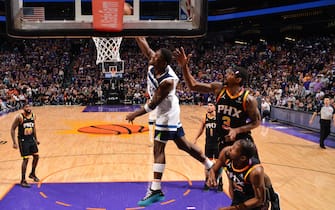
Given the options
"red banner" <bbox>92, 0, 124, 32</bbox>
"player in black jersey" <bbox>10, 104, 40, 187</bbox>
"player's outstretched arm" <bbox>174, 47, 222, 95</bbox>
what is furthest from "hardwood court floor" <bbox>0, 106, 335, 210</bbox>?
"red banner" <bbox>92, 0, 124, 32</bbox>

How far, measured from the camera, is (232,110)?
4.21m

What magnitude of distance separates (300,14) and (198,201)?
23112 millimetres

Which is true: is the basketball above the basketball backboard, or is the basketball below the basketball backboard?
above

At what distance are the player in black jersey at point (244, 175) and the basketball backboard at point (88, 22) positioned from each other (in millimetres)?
1985

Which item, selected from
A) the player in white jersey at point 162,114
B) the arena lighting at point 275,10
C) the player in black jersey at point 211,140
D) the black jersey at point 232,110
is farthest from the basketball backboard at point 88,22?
the arena lighting at point 275,10

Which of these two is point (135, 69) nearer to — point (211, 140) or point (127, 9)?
point (211, 140)

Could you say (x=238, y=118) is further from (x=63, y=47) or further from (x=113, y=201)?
(x=63, y=47)

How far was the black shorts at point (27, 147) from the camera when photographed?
6961mm

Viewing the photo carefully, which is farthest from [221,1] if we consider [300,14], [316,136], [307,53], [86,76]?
[316,136]

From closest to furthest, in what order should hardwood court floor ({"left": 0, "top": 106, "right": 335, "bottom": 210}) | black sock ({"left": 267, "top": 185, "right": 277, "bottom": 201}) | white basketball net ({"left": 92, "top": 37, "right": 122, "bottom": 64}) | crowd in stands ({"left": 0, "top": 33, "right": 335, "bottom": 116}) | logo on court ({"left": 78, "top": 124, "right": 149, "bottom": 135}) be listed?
black sock ({"left": 267, "top": 185, "right": 277, "bottom": 201})
hardwood court floor ({"left": 0, "top": 106, "right": 335, "bottom": 210})
white basketball net ({"left": 92, "top": 37, "right": 122, "bottom": 64})
logo on court ({"left": 78, "top": 124, "right": 149, "bottom": 135})
crowd in stands ({"left": 0, "top": 33, "right": 335, "bottom": 116})

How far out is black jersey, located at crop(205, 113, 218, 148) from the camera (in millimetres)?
6734

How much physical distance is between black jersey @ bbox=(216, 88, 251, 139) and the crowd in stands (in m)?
12.8

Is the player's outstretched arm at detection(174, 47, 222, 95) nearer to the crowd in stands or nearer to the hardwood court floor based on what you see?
the hardwood court floor

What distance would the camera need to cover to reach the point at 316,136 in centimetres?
1298
